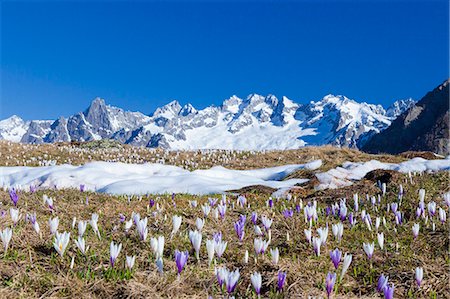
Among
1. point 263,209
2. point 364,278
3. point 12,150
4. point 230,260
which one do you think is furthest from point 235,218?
point 12,150

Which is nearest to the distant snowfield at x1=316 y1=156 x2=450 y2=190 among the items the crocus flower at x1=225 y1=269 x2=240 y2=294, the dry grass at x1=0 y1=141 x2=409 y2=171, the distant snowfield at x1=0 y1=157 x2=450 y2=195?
the distant snowfield at x1=0 y1=157 x2=450 y2=195

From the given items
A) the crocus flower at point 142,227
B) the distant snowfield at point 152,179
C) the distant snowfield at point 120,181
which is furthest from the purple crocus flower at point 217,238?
the distant snowfield at point 120,181

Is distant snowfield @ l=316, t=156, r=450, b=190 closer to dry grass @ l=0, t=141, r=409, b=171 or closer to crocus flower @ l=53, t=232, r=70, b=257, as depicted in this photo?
dry grass @ l=0, t=141, r=409, b=171

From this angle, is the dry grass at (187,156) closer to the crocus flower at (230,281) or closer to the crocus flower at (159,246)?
the crocus flower at (159,246)

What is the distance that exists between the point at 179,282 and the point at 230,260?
2.91 feet

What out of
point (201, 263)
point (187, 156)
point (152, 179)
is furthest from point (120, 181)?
point (187, 156)

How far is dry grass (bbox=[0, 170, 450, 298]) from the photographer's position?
3.46 metres

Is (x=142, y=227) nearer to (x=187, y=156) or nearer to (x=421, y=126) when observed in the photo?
(x=187, y=156)

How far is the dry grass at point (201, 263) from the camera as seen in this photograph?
11.3 ft

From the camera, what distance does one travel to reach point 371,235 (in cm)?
521

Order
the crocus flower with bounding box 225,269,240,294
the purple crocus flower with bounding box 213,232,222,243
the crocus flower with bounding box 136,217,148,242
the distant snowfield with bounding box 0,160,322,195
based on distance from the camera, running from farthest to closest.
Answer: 1. the distant snowfield with bounding box 0,160,322,195
2. the crocus flower with bounding box 136,217,148,242
3. the purple crocus flower with bounding box 213,232,222,243
4. the crocus flower with bounding box 225,269,240,294

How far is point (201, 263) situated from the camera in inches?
162

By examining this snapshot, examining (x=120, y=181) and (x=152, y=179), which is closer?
(x=120, y=181)

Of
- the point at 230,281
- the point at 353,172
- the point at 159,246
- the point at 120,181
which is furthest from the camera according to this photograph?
the point at 353,172
